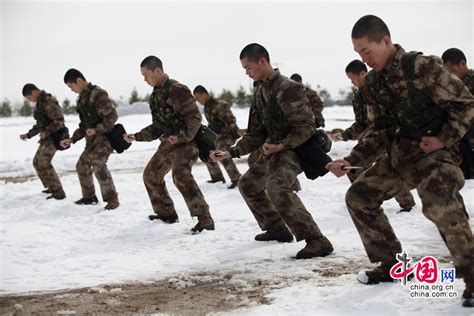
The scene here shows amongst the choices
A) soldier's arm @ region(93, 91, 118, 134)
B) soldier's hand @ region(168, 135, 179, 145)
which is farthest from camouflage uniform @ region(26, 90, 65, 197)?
soldier's hand @ region(168, 135, 179, 145)

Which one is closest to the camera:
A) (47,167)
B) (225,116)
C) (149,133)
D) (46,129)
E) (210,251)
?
(210,251)

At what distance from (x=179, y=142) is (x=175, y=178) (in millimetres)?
467

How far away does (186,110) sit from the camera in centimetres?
675

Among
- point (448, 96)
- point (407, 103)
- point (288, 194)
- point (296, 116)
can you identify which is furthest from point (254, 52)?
point (448, 96)

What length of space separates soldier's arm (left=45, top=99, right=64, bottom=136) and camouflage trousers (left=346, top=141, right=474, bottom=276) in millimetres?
7043

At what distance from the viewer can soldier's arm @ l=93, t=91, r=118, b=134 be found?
8.46 meters

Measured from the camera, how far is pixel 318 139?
17.5 ft

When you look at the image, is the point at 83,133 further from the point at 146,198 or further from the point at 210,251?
the point at 210,251

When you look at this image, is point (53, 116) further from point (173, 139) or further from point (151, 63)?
point (173, 139)

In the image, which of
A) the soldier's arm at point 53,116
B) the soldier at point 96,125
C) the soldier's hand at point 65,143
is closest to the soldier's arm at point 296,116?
the soldier at point 96,125

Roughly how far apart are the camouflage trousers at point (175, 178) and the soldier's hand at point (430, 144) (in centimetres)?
365

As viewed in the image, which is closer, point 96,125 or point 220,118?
point 96,125

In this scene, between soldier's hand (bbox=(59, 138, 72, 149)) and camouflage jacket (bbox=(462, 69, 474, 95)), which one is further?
soldier's hand (bbox=(59, 138, 72, 149))

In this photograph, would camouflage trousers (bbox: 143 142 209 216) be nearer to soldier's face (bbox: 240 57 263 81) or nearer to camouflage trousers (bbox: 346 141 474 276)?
soldier's face (bbox: 240 57 263 81)
